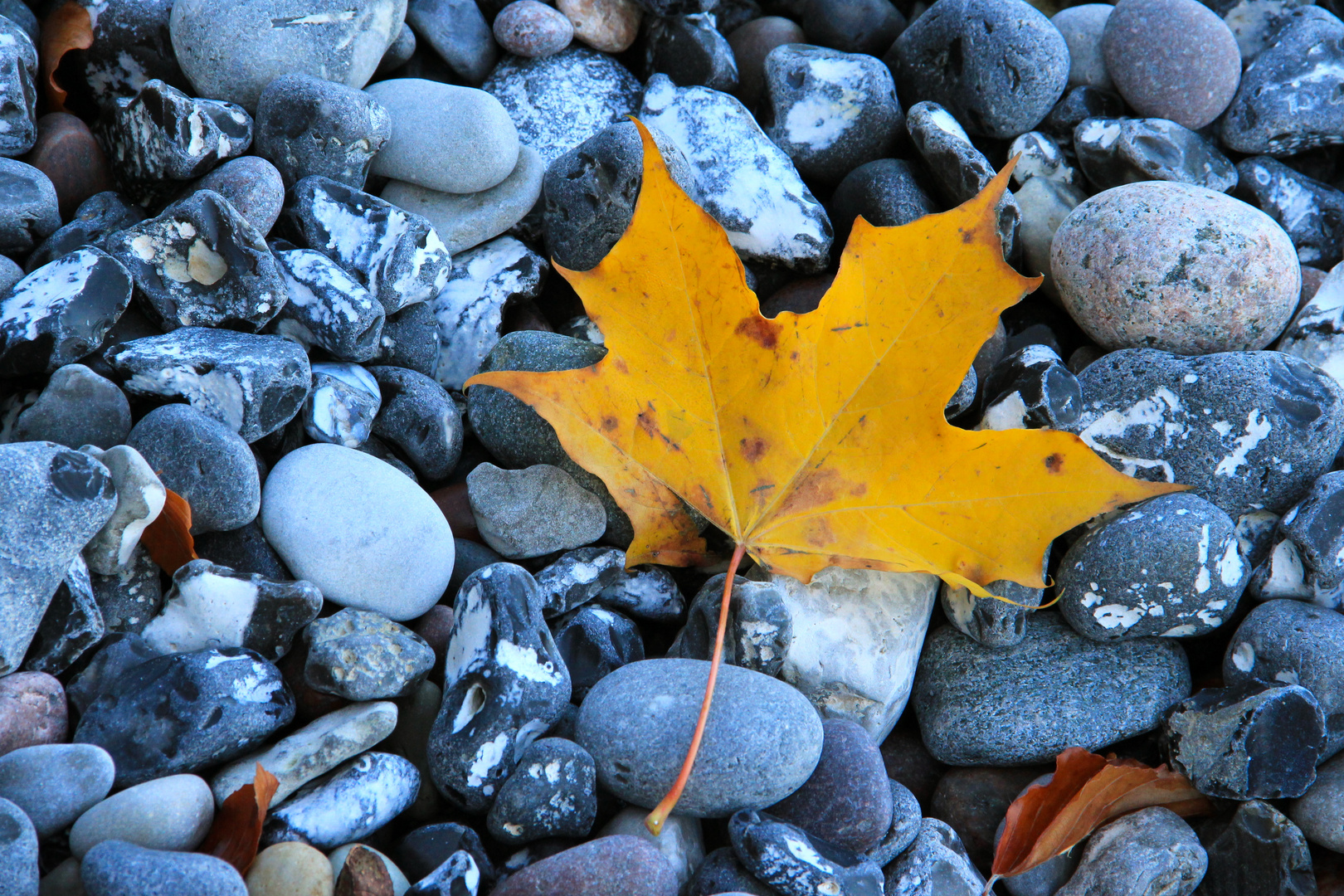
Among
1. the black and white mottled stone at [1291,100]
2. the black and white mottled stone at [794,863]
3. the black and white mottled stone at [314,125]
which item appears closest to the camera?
the black and white mottled stone at [794,863]

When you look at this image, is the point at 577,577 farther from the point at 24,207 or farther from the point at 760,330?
the point at 24,207

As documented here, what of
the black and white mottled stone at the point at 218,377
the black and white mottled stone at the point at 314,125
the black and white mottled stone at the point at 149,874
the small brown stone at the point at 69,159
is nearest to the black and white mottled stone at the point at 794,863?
the black and white mottled stone at the point at 149,874

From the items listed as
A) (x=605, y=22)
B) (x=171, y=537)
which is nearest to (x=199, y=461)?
(x=171, y=537)

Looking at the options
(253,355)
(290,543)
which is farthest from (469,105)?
(290,543)

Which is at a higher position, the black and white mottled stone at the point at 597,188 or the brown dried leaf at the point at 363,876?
the black and white mottled stone at the point at 597,188

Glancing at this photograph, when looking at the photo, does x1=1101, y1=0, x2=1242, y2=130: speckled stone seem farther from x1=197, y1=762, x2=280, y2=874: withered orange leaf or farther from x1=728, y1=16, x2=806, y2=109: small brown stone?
x1=197, y1=762, x2=280, y2=874: withered orange leaf

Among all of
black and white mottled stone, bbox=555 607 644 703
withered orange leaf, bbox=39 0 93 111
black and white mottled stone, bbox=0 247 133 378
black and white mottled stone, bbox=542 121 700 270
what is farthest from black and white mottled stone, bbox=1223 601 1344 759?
withered orange leaf, bbox=39 0 93 111

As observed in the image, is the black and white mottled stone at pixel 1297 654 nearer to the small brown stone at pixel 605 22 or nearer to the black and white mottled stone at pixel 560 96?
the black and white mottled stone at pixel 560 96

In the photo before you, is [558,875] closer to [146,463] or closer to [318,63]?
[146,463]
